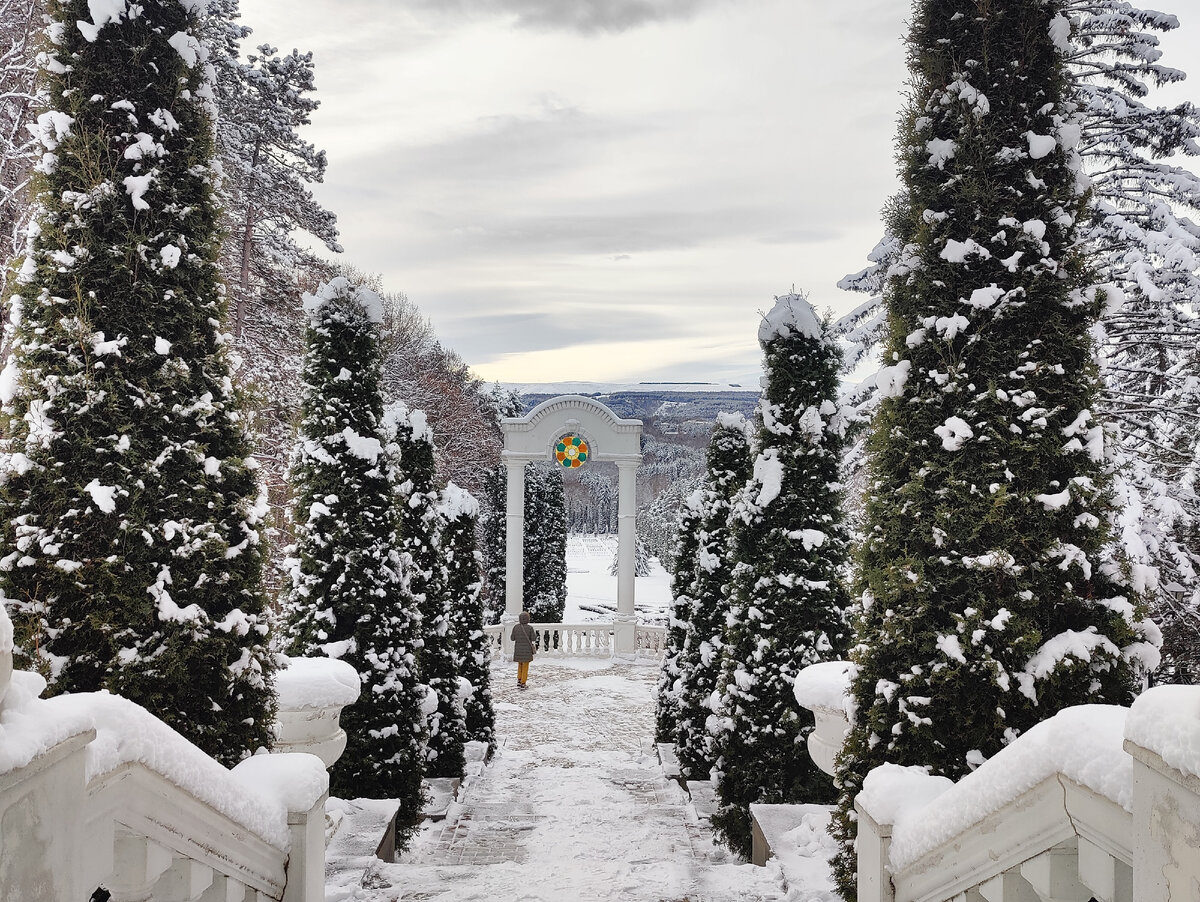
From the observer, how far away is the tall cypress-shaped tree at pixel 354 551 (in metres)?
6.66

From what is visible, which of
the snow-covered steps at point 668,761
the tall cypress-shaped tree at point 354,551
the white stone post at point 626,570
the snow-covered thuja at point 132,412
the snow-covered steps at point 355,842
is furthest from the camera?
the white stone post at point 626,570

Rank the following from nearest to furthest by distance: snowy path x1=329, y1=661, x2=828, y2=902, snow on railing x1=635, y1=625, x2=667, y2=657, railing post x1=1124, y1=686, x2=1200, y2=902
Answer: railing post x1=1124, y1=686, x2=1200, y2=902 → snowy path x1=329, y1=661, x2=828, y2=902 → snow on railing x1=635, y1=625, x2=667, y2=657

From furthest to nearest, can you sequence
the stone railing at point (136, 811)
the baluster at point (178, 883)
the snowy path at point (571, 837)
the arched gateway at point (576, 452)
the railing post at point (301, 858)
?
the arched gateway at point (576, 452), the snowy path at point (571, 837), the railing post at point (301, 858), the baluster at point (178, 883), the stone railing at point (136, 811)

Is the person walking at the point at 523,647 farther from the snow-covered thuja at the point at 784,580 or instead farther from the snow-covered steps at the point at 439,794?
the snow-covered thuja at the point at 784,580

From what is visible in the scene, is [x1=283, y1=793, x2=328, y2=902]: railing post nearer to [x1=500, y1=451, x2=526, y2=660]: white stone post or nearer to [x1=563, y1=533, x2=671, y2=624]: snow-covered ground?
[x1=500, y1=451, x2=526, y2=660]: white stone post

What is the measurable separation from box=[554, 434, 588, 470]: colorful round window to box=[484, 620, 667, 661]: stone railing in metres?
3.96

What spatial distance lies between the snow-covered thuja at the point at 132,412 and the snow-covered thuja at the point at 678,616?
691cm

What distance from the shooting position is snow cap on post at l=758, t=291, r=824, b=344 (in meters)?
6.88

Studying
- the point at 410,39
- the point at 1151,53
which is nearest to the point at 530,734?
the point at 410,39

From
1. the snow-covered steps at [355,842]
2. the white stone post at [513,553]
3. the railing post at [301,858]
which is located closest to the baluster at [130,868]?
the railing post at [301,858]

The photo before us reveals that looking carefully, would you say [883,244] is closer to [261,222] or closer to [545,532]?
[261,222]

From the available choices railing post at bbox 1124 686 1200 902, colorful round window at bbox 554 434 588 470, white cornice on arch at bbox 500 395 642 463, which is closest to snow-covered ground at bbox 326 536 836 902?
railing post at bbox 1124 686 1200 902

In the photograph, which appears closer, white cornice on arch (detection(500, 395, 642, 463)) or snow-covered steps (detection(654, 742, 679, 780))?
snow-covered steps (detection(654, 742, 679, 780))

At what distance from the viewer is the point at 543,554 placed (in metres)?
25.6
